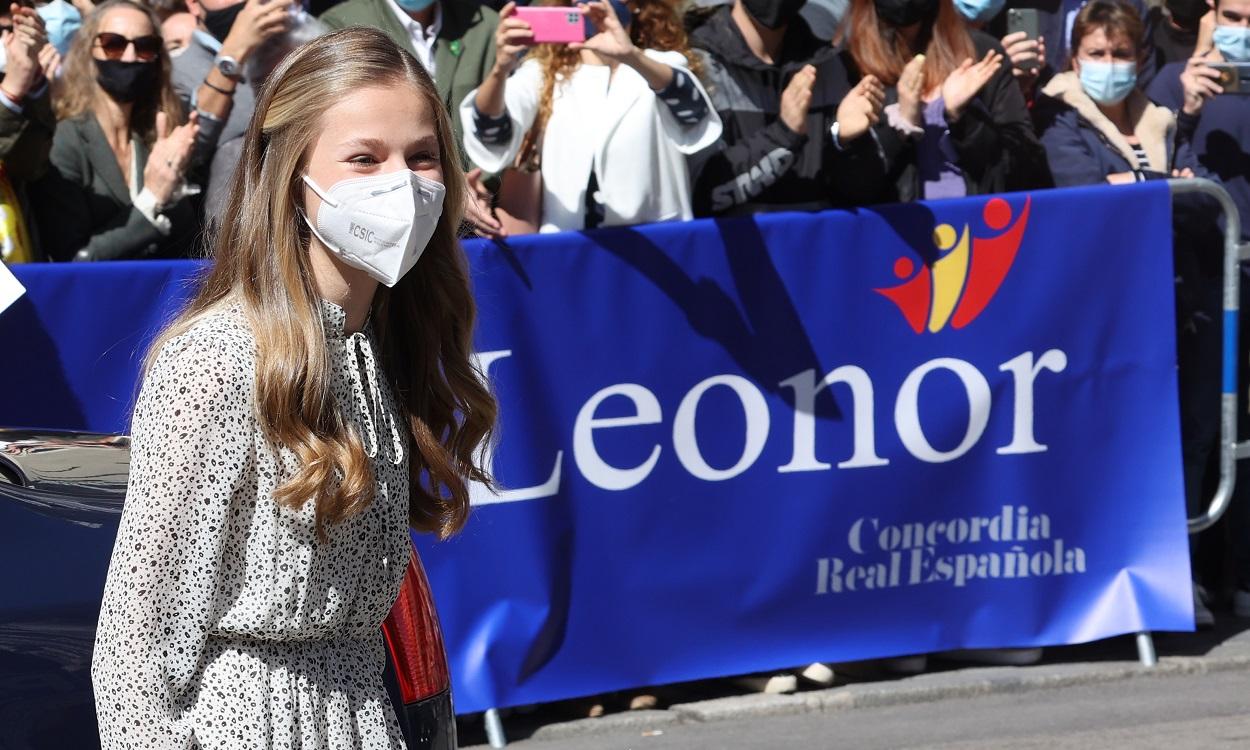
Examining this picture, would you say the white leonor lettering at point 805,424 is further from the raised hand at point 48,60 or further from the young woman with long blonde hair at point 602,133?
the raised hand at point 48,60

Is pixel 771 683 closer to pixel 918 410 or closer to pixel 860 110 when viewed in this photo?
pixel 918 410

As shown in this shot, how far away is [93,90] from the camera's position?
5617 mm

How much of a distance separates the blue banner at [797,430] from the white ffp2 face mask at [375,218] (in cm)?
294

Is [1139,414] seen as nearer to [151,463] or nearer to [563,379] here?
[563,379]

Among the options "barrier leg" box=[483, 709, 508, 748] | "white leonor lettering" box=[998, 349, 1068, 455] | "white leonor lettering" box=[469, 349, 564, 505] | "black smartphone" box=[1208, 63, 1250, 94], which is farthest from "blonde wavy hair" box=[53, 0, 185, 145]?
"black smartphone" box=[1208, 63, 1250, 94]

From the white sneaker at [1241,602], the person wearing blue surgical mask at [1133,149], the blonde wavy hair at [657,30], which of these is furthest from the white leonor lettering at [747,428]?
the white sneaker at [1241,602]

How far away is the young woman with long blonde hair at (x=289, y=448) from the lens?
197cm

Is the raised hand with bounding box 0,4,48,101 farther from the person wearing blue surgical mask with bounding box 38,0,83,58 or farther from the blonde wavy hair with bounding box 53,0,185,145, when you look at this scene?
the person wearing blue surgical mask with bounding box 38,0,83,58

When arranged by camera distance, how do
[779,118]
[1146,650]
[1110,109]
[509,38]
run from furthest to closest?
[1110,109]
[1146,650]
[779,118]
[509,38]

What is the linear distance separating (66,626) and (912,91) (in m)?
4.03

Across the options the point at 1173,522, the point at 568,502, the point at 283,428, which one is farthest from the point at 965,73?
the point at 283,428

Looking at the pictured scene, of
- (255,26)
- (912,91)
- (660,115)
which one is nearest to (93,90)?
(255,26)

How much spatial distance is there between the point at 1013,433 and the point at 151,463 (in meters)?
4.42

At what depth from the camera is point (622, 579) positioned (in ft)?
18.2
